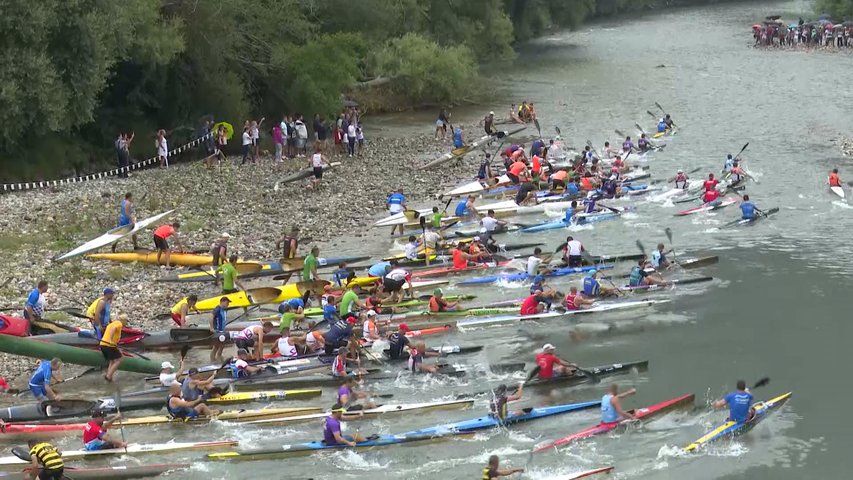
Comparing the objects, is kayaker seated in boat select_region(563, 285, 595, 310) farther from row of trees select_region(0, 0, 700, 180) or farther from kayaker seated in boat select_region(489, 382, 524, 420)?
row of trees select_region(0, 0, 700, 180)

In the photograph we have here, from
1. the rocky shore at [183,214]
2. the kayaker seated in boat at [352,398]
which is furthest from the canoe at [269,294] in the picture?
the kayaker seated in boat at [352,398]

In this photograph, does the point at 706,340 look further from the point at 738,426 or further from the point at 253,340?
the point at 253,340

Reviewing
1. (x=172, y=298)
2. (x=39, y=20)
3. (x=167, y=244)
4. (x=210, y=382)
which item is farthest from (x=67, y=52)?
(x=210, y=382)

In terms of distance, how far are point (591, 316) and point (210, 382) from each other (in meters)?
10.0

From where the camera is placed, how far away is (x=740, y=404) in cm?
2014

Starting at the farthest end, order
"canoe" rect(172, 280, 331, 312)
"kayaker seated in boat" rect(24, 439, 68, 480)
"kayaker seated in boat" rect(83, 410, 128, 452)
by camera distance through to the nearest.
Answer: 1. "canoe" rect(172, 280, 331, 312)
2. "kayaker seated in boat" rect(83, 410, 128, 452)
3. "kayaker seated in boat" rect(24, 439, 68, 480)

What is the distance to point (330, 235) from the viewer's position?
33.4 metres

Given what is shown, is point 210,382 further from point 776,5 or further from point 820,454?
→ point 776,5

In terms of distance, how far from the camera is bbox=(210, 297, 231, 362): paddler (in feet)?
77.9

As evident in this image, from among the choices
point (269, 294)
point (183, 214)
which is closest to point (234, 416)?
point (269, 294)

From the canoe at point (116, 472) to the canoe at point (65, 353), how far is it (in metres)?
4.01

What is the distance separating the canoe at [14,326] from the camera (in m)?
22.9

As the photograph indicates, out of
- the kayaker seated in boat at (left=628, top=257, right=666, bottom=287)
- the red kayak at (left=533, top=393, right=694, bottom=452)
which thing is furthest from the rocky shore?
the red kayak at (left=533, top=393, right=694, bottom=452)

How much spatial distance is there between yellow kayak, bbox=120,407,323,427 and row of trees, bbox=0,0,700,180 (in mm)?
16842
